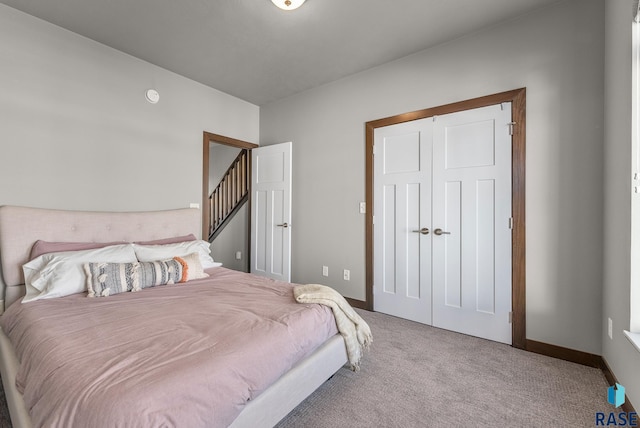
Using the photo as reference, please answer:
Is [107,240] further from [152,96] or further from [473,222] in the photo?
[473,222]

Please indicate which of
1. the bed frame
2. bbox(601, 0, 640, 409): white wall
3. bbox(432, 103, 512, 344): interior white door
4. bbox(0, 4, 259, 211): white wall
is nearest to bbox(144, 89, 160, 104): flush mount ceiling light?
bbox(0, 4, 259, 211): white wall

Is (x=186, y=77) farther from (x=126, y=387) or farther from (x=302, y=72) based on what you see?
(x=126, y=387)

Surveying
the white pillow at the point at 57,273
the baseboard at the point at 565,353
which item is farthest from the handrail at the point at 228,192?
the baseboard at the point at 565,353

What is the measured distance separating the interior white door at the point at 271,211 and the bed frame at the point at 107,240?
956mm

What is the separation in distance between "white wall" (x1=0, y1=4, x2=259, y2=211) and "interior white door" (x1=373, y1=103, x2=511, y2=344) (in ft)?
7.77

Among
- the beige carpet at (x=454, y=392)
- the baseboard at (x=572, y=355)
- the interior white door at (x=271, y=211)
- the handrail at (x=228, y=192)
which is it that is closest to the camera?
the beige carpet at (x=454, y=392)

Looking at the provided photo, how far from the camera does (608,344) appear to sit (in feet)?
6.31

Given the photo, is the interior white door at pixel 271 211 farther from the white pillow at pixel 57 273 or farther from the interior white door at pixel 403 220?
the white pillow at pixel 57 273

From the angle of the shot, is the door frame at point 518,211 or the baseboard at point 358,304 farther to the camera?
the baseboard at point 358,304

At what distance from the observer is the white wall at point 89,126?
7.57 ft

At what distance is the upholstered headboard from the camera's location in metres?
2.14

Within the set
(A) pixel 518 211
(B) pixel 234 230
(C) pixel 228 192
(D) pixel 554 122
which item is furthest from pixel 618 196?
(C) pixel 228 192

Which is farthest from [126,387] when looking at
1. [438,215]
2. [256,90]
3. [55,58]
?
[256,90]

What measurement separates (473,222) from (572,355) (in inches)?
48.1
